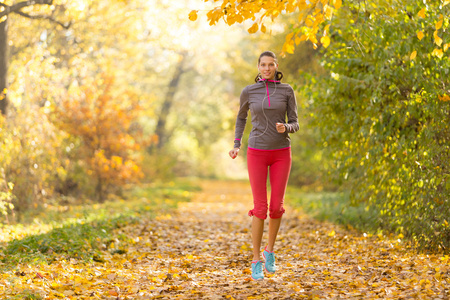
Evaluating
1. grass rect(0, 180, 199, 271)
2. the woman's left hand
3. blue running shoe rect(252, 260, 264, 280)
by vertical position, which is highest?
the woman's left hand

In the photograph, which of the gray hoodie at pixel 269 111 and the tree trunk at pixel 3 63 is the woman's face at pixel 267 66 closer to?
the gray hoodie at pixel 269 111

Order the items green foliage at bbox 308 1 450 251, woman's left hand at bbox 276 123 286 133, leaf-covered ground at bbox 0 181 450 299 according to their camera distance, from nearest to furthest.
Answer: leaf-covered ground at bbox 0 181 450 299 < woman's left hand at bbox 276 123 286 133 < green foliage at bbox 308 1 450 251

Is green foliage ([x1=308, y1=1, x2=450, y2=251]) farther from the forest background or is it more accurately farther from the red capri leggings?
the red capri leggings

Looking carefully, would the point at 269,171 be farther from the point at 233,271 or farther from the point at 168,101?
the point at 168,101

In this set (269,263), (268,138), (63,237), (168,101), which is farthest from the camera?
(168,101)

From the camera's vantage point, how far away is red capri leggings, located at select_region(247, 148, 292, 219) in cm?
493

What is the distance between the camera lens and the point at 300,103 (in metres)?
9.02

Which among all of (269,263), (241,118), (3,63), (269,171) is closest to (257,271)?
(269,263)

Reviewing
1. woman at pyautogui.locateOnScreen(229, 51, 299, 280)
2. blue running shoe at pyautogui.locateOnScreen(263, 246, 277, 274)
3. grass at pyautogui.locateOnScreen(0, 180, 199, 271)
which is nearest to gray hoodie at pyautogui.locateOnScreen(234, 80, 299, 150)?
woman at pyautogui.locateOnScreen(229, 51, 299, 280)

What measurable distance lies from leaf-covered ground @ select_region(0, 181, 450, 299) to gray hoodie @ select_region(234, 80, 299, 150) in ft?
4.52

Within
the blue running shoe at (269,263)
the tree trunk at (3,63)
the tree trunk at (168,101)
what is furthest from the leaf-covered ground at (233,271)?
the tree trunk at (168,101)

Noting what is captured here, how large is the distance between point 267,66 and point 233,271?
2257 millimetres

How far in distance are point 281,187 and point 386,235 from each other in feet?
9.31

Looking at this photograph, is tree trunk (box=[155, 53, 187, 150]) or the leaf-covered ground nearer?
the leaf-covered ground
